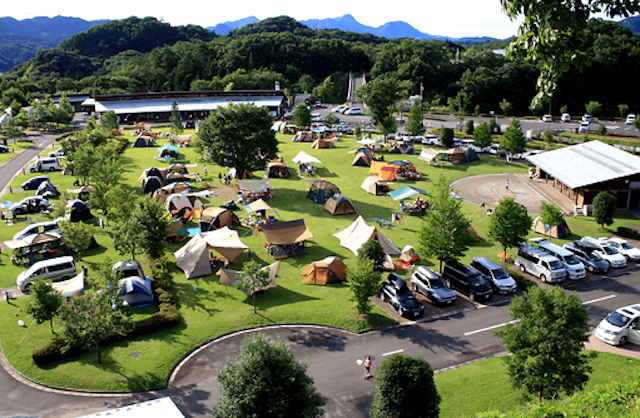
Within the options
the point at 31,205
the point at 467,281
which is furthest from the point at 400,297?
the point at 31,205

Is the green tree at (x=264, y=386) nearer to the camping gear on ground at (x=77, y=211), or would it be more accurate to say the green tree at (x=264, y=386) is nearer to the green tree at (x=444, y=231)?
the green tree at (x=444, y=231)

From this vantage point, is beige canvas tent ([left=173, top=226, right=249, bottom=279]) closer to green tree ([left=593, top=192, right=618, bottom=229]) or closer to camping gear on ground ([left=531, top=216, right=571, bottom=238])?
camping gear on ground ([left=531, top=216, right=571, bottom=238])

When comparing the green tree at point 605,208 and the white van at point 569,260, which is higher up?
the green tree at point 605,208

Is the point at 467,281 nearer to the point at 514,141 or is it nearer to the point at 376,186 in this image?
the point at 376,186

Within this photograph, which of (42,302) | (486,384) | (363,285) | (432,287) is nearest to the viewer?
(486,384)

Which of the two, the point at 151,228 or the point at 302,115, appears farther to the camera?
the point at 302,115

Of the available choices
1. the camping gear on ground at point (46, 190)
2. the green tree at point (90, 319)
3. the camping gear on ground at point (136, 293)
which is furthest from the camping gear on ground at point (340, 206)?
the camping gear on ground at point (46, 190)
